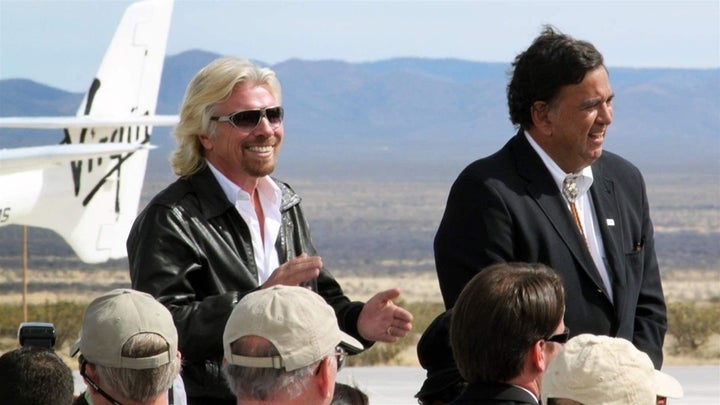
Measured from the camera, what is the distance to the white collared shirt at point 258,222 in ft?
13.8

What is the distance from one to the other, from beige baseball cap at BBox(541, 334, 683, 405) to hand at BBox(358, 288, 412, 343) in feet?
3.85

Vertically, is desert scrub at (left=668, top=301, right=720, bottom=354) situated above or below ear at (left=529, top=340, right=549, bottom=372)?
below

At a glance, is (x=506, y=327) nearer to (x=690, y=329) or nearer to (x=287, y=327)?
(x=287, y=327)

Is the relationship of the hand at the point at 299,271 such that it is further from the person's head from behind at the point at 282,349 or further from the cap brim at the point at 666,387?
the cap brim at the point at 666,387

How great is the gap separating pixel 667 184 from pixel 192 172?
110696 millimetres

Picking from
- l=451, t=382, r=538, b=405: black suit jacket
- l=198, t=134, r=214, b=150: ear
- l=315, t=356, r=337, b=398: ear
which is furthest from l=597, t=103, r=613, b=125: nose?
l=315, t=356, r=337, b=398: ear

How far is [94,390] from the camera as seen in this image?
3.20m

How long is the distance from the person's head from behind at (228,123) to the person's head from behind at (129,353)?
102 centimetres

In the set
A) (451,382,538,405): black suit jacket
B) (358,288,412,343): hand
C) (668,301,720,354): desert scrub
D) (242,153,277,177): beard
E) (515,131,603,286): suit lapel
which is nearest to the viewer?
(451,382,538,405): black suit jacket

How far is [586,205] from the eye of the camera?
4285 millimetres

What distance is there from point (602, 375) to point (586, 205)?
157 centimetres

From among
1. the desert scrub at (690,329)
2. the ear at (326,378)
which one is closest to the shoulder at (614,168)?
the ear at (326,378)

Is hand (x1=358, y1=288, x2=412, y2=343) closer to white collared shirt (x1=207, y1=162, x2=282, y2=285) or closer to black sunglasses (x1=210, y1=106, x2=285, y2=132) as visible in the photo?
white collared shirt (x1=207, y1=162, x2=282, y2=285)

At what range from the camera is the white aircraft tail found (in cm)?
2672
